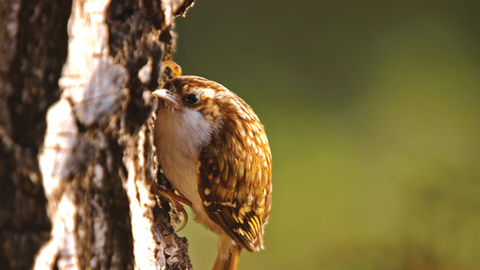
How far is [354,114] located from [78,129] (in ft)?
8.12

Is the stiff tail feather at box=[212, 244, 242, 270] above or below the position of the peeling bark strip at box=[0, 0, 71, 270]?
below

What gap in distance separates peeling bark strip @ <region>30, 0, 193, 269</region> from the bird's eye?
0.63 feet

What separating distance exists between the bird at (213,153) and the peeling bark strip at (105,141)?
14 cm

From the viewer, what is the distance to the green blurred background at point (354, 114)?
244 centimetres

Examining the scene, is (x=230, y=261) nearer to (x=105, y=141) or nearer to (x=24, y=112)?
(x=105, y=141)

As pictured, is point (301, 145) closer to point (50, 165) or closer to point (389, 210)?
point (389, 210)

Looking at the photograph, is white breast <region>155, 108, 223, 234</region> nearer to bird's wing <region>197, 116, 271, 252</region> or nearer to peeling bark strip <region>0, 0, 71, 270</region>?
bird's wing <region>197, 116, 271, 252</region>

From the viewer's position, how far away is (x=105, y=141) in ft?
2.38

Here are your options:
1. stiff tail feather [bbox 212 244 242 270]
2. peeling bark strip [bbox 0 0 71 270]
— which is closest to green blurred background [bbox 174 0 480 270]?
stiff tail feather [bbox 212 244 242 270]

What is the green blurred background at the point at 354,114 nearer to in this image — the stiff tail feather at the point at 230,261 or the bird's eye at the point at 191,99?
the stiff tail feather at the point at 230,261

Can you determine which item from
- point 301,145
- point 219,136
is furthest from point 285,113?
point 219,136

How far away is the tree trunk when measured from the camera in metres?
0.59

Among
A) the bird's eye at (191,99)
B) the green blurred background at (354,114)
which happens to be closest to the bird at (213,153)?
the bird's eye at (191,99)

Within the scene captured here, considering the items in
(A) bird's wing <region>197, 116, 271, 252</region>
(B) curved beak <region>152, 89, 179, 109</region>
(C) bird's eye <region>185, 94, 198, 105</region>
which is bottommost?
(A) bird's wing <region>197, 116, 271, 252</region>
